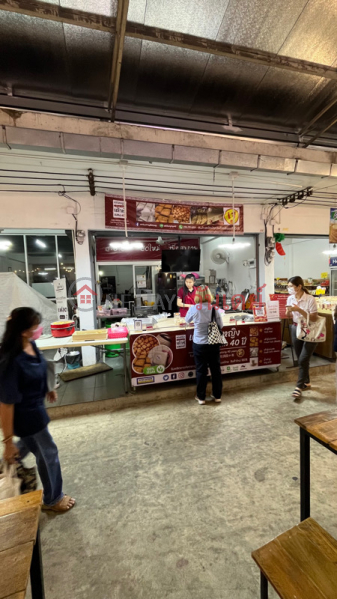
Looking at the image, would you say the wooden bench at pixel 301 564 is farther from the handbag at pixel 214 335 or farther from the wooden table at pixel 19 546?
the handbag at pixel 214 335

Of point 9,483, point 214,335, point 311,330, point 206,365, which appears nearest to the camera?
point 9,483

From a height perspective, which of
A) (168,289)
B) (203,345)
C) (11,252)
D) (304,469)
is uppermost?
(11,252)

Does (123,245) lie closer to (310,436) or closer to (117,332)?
(117,332)

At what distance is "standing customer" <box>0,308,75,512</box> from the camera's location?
5.47 feet

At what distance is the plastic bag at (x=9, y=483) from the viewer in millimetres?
1402

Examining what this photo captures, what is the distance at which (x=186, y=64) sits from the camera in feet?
Answer: 7.97

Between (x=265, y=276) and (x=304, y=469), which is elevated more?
(x=265, y=276)

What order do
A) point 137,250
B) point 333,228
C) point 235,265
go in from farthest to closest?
point 235,265 < point 137,250 < point 333,228

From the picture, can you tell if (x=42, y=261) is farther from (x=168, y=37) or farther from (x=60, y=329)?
(x=168, y=37)

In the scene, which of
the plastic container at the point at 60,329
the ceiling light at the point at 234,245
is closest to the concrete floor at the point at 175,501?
the plastic container at the point at 60,329

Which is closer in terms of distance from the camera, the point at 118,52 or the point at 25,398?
the point at 25,398

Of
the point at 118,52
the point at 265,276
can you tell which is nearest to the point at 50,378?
the point at 118,52

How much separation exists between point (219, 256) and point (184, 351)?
600cm

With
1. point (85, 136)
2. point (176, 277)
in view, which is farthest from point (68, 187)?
point (176, 277)
